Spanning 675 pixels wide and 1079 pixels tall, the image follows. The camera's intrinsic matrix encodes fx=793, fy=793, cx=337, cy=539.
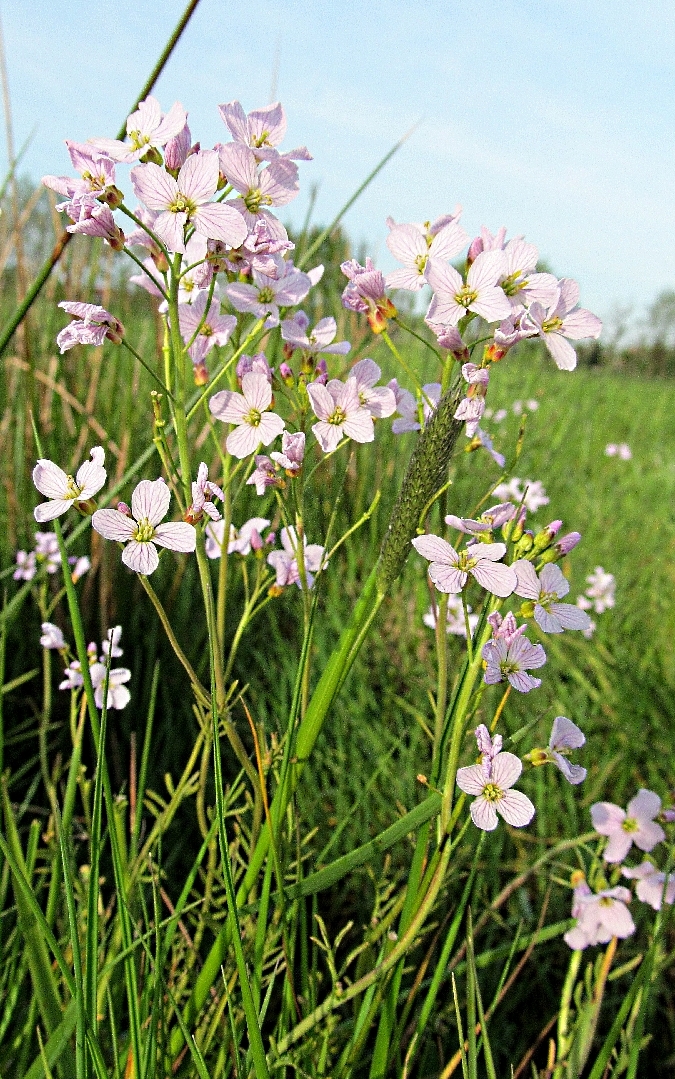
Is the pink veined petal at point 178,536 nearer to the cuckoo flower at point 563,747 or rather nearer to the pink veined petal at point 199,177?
the pink veined petal at point 199,177

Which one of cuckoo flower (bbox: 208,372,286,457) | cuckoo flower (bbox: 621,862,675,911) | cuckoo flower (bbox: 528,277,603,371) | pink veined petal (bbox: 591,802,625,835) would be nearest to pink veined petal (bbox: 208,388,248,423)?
cuckoo flower (bbox: 208,372,286,457)

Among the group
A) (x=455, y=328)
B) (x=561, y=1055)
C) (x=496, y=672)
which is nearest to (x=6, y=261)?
(x=455, y=328)

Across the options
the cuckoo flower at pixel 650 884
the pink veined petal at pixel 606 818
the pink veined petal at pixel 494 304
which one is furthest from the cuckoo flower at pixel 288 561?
the cuckoo flower at pixel 650 884

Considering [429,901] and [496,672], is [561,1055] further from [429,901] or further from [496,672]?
[496,672]

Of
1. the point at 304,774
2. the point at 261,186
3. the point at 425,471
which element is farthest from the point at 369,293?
the point at 304,774

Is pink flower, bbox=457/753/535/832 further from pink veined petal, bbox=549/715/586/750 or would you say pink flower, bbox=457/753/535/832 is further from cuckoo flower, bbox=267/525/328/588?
cuckoo flower, bbox=267/525/328/588

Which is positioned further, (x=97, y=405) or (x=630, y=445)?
(x=630, y=445)

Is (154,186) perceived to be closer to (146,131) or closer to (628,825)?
(146,131)
